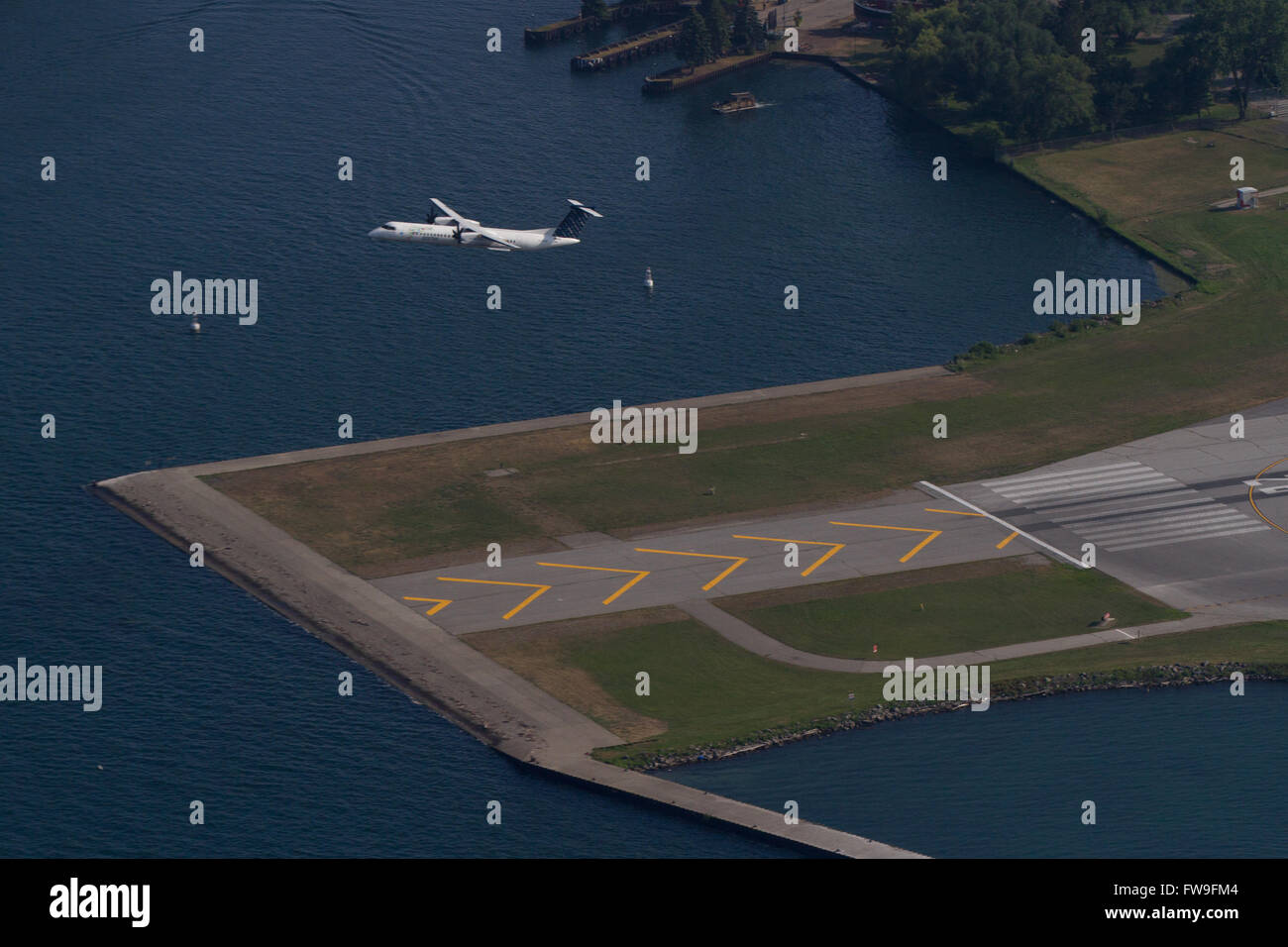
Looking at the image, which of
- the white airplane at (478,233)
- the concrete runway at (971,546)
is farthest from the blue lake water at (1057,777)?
the white airplane at (478,233)

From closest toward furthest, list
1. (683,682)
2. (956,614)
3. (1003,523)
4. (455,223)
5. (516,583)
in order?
(683,682)
(956,614)
(516,583)
(1003,523)
(455,223)

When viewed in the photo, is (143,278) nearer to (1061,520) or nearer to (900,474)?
(900,474)

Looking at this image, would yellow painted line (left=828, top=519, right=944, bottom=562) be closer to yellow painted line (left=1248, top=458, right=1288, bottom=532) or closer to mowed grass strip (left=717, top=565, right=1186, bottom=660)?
mowed grass strip (left=717, top=565, right=1186, bottom=660)

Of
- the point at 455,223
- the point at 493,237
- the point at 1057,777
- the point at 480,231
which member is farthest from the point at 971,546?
the point at 455,223

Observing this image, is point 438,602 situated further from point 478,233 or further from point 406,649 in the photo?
point 478,233
